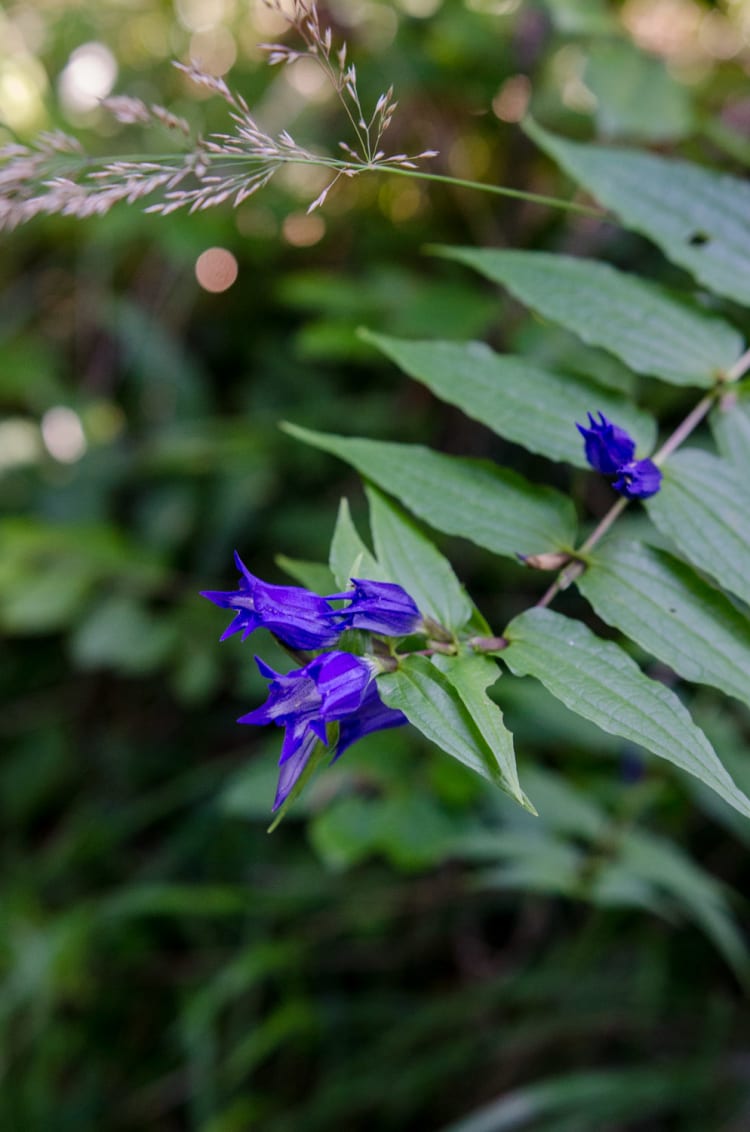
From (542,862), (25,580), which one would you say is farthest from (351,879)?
(25,580)

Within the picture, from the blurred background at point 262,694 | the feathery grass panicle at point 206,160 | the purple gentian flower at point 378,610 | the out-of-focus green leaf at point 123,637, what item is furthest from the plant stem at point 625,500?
the out-of-focus green leaf at point 123,637

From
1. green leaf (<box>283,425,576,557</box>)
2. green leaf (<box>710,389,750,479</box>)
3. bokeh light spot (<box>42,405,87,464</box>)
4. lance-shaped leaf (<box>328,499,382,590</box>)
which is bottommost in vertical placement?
bokeh light spot (<box>42,405,87,464</box>)

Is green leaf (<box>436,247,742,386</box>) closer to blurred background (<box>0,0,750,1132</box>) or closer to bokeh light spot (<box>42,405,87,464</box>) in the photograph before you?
blurred background (<box>0,0,750,1132</box>)

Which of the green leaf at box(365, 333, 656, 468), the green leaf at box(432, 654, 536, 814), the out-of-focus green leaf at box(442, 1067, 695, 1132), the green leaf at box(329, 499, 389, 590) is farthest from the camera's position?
the out-of-focus green leaf at box(442, 1067, 695, 1132)

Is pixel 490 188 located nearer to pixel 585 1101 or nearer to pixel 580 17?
pixel 580 17

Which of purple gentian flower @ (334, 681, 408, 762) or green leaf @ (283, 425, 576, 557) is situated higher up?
green leaf @ (283, 425, 576, 557)

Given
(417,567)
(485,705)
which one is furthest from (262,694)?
(485,705)

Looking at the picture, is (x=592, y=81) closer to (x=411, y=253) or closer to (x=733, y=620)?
(x=411, y=253)

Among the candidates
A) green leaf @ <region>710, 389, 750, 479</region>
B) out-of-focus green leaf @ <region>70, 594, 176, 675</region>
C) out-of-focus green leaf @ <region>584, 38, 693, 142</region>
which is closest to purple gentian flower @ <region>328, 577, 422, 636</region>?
green leaf @ <region>710, 389, 750, 479</region>
